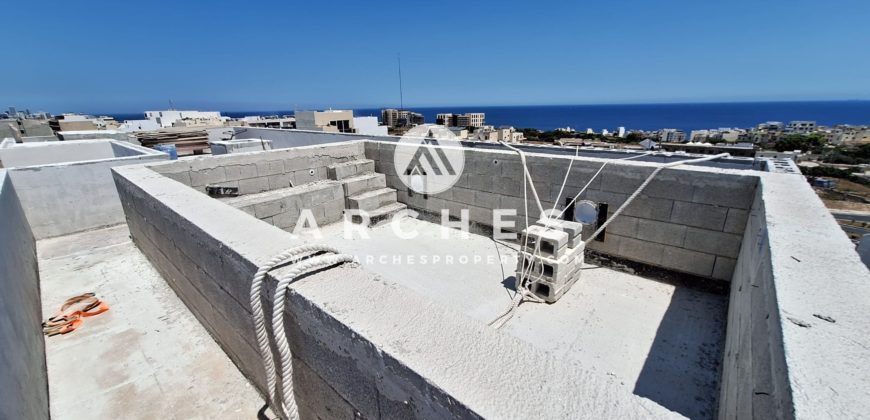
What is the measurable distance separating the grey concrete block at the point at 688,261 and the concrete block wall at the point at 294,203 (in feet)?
13.9

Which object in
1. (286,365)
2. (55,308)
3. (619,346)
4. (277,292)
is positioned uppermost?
(277,292)

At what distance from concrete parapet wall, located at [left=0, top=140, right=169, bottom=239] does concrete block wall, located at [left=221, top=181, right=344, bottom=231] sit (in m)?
2.41

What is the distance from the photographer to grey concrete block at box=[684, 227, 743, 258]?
317 cm

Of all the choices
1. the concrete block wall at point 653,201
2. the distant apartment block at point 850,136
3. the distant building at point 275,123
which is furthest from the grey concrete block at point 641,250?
the distant apartment block at point 850,136

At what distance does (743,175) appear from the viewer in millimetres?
3012

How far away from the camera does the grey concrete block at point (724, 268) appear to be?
3.23 meters

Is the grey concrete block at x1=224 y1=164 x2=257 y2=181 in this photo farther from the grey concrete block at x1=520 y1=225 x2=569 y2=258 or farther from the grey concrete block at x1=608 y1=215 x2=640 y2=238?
the grey concrete block at x1=608 y1=215 x2=640 y2=238

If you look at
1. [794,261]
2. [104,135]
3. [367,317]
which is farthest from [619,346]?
[104,135]

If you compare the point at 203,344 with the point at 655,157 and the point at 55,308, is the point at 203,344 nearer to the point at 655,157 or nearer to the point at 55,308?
the point at 55,308

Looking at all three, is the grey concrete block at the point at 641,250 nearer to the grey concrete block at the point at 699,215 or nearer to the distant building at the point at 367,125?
the grey concrete block at the point at 699,215

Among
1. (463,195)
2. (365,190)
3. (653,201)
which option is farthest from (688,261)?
(365,190)

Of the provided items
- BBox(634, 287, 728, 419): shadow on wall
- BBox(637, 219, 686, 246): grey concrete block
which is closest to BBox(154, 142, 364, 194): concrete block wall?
BBox(637, 219, 686, 246): grey concrete block

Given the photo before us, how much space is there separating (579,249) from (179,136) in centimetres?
Result: 1638

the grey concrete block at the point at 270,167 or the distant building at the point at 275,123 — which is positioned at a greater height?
the grey concrete block at the point at 270,167
